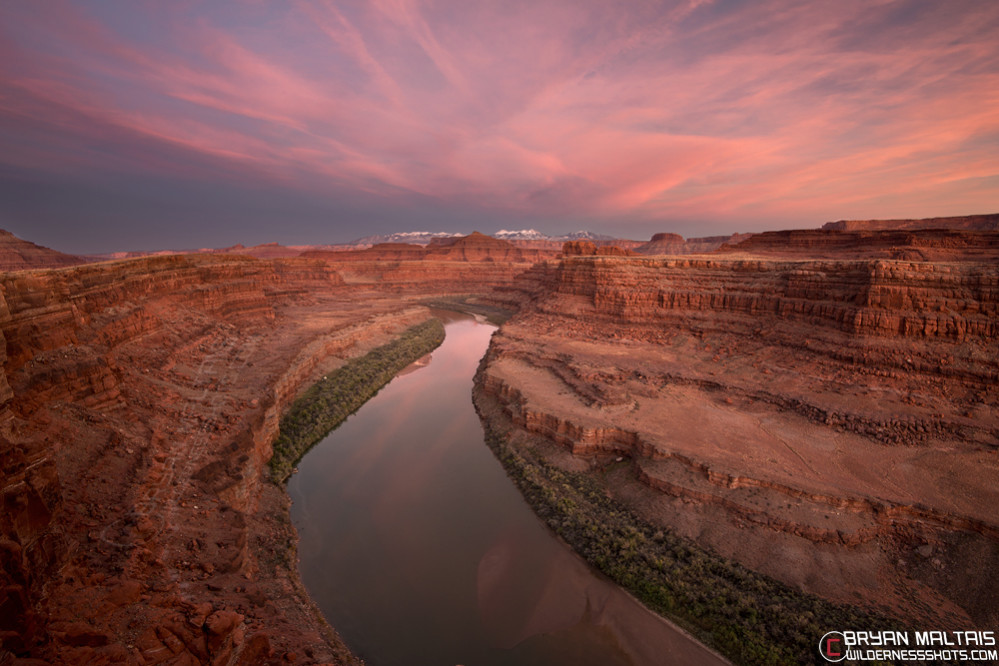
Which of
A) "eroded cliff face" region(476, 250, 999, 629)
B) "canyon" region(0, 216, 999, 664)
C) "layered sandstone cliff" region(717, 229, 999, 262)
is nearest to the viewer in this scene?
"canyon" region(0, 216, 999, 664)

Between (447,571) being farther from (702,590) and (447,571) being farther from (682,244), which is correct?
(682,244)

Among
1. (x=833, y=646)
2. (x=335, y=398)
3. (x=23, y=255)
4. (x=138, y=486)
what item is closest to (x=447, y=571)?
(x=138, y=486)

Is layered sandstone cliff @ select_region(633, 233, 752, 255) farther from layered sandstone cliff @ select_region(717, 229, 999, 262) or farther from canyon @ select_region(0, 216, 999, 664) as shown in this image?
canyon @ select_region(0, 216, 999, 664)

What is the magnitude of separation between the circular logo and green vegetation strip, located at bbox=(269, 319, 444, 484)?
17276 millimetres

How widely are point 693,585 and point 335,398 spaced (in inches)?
789

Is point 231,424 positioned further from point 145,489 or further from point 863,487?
point 863,487

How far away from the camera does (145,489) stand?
1092cm

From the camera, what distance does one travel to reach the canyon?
23.3 feet

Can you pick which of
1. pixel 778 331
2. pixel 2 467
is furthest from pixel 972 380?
pixel 2 467

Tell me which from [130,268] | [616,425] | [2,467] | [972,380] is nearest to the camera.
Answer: [2,467]

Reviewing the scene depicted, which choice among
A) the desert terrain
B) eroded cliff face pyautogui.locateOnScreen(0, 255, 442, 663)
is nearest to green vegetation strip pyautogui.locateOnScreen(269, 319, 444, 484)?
eroded cliff face pyautogui.locateOnScreen(0, 255, 442, 663)

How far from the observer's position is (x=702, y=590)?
11117mm

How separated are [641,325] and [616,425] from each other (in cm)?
1378

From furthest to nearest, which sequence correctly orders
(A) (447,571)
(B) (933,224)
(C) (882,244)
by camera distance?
(B) (933,224), (C) (882,244), (A) (447,571)
